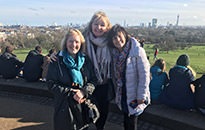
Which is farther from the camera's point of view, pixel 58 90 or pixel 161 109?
pixel 161 109

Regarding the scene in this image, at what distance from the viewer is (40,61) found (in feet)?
19.0

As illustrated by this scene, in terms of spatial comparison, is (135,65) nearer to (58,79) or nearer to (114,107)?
(58,79)

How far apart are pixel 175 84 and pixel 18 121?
3389 mm

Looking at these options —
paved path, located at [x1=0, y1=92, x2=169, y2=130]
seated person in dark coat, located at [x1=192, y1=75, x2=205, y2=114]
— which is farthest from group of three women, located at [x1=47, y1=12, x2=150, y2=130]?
seated person in dark coat, located at [x1=192, y1=75, x2=205, y2=114]

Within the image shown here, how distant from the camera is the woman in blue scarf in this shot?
8.59 ft

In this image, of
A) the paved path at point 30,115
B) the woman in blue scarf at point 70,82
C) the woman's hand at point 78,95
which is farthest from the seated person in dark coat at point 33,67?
the woman's hand at point 78,95

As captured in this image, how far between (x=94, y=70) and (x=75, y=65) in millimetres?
417

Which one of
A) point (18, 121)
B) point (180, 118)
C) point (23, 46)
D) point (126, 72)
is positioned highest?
point (126, 72)

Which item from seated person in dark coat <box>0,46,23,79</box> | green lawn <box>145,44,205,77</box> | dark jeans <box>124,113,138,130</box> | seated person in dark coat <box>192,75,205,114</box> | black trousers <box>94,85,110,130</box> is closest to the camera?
dark jeans <box>124,113,138,130</box>

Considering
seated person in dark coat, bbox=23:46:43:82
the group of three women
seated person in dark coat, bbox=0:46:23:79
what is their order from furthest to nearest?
seated person in dark coat, bbox=0:46:23:79, seated person in dark coat, bbox=23:46:43:82, the group of three women

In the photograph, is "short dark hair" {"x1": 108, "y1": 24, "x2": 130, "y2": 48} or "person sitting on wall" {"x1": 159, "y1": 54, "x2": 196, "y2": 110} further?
"person sitting on wall" {"x1": 159, "y1": 54, "x2": 196, "y2": 110}

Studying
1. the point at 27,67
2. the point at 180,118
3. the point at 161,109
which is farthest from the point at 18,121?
the point at 180,118

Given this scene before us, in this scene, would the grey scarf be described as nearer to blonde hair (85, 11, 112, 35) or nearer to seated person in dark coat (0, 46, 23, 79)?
blonde hair (85, 11, 112, 35)

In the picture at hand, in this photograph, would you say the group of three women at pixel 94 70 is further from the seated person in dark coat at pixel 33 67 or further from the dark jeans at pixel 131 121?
the seated person in dark coat at pixel 33 67
